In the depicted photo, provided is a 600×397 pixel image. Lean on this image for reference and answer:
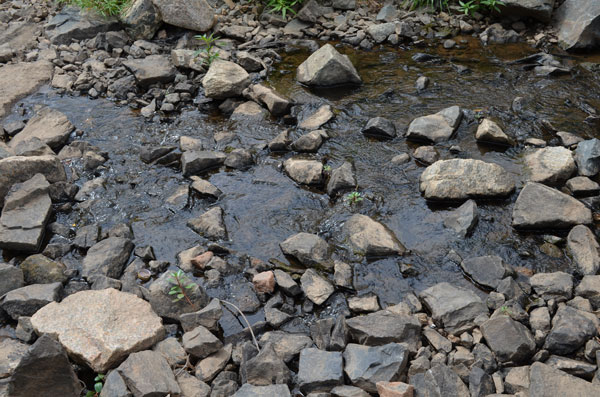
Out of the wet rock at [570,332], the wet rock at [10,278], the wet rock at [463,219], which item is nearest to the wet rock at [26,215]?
the wet rock at [10,278]

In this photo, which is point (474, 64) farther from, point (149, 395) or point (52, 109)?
point (149, 395)

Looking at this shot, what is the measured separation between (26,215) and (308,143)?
2.54 meters

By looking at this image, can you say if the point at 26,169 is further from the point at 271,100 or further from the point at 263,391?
the point at 263,391

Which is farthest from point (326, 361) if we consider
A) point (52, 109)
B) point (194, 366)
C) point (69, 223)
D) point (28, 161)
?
point (52, 109)

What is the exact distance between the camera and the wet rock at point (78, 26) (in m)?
7.67

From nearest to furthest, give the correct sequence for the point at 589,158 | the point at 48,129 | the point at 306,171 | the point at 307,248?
the point at 307,248
the point at 589,158
the point at 306,171
the point at 48,129

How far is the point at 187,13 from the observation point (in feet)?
24.9

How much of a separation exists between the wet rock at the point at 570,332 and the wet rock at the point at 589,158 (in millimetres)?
1772

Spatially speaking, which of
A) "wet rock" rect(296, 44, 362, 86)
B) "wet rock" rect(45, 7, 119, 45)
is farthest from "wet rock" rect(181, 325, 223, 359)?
"wet rock" rect(45, 7, 119, 45)

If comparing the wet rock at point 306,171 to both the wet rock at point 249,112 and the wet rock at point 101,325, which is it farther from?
the wet rock at point 101,325

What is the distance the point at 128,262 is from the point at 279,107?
252cm

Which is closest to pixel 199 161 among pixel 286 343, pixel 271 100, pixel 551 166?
pixel 271 100

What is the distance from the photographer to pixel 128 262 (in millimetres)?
4188

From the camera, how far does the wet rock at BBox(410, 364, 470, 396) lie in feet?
9.74
